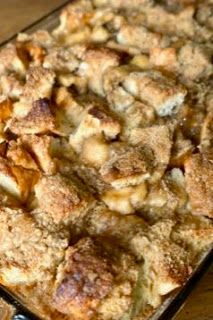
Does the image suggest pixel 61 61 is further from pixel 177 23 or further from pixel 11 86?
pixel 177 23

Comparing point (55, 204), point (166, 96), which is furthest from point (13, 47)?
point (55, 204)

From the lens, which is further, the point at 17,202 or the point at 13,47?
the point at 13,47

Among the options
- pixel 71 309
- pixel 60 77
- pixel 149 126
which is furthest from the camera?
pixel 60 77

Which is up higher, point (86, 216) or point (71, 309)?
point (86, 216)

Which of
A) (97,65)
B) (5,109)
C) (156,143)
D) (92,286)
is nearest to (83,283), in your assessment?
(92,286)

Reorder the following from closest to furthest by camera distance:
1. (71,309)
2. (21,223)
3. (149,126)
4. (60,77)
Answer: (71,309), (21,223), (149,126), (60,77)

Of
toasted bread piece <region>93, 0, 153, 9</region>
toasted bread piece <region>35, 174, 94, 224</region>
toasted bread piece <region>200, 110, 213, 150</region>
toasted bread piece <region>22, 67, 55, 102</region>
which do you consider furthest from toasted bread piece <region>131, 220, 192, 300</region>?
toasted bread piece <region>93, 0, 153, 9</region>

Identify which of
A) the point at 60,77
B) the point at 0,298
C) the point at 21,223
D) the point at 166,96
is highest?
the point at 60,77

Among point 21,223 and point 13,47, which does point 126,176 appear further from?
point 13,47
